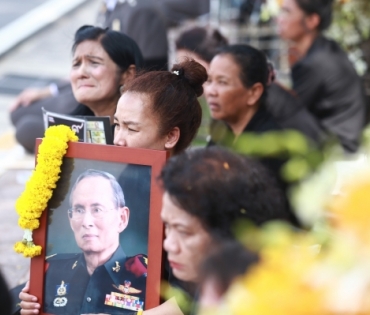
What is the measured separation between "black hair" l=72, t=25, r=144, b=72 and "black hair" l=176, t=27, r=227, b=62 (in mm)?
1083

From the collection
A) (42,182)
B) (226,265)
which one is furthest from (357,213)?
(42,182)

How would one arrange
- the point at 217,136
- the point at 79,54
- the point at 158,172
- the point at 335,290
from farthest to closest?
the point at 217,136, the point at 79,54, the point at 158,172, the point at 335,290

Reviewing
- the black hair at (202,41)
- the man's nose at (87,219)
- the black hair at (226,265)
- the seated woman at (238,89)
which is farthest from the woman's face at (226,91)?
the black hair at (226,265)

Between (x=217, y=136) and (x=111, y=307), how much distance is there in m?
1.99

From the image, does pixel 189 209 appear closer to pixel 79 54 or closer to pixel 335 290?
pixel 335 290

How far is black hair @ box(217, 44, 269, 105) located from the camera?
3.88 metres

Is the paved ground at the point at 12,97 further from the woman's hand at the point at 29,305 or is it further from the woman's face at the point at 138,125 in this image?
the woman's hand at the point at 29,305

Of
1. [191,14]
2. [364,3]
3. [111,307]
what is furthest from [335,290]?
[191,14]

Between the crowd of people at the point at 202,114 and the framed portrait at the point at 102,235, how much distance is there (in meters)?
0.01

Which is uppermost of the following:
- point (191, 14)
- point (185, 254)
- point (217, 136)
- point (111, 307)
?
point (191, 14)

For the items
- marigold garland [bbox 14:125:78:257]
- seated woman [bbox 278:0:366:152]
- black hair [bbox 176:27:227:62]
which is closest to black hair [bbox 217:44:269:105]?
black hair [bbox 176:27:227:62]

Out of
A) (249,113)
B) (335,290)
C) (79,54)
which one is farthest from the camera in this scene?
(249,113)

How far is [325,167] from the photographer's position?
1.04 meters

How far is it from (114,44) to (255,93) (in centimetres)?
94
